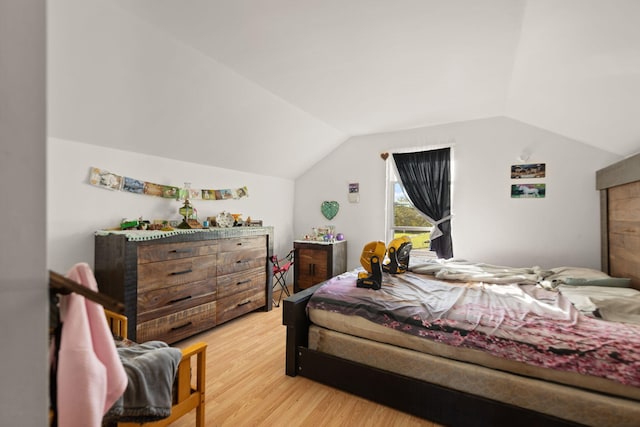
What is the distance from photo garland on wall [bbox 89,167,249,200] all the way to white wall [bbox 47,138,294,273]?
0.05 m

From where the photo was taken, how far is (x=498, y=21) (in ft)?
6.22

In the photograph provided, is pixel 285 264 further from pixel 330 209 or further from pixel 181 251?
pixel 181 251

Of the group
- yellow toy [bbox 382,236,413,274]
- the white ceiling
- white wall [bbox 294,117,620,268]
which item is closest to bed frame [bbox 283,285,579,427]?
yellow toy [bbox 382,236,413,274]

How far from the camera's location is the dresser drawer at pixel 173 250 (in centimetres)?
240


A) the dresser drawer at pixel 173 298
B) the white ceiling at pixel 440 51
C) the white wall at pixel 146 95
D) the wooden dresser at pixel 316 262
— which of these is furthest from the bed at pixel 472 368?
the white wall at pixel 146 95

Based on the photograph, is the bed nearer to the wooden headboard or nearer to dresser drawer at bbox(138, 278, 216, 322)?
the wooden headboard

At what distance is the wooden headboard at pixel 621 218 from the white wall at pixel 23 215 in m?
3.62

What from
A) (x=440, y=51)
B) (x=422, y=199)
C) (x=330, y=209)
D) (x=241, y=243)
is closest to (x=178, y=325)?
(x=241, y=243)

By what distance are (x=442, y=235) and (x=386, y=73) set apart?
245cm

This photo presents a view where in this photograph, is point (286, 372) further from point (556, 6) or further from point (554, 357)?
point (556, 6)

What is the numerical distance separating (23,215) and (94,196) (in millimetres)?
2418

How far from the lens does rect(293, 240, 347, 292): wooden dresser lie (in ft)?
14.1

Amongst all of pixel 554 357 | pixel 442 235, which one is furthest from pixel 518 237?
pixel 554 357

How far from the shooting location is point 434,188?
4148mm
